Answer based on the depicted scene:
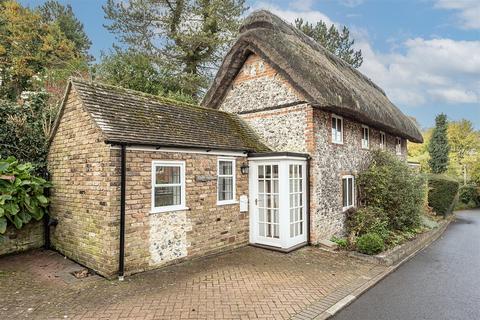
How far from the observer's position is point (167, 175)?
24.4ft

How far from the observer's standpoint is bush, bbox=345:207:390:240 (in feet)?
34.2

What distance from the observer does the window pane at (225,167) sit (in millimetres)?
8875

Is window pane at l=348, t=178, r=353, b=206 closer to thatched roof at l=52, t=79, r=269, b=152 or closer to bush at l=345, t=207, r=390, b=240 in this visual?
bush at l=345, t=207, r=390, b=240

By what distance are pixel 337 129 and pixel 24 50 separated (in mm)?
21435

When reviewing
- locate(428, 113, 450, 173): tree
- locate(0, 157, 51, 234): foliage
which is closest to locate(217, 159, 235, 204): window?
locate(0, 157, 51, 234): foliage

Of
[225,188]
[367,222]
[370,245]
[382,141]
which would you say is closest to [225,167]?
[225,188]

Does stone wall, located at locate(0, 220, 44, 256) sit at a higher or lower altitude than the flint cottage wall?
lower

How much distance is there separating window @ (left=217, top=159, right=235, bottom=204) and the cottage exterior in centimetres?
3

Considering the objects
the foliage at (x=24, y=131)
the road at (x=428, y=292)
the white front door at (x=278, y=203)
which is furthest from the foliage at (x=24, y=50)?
the road at (x=428, y=292)

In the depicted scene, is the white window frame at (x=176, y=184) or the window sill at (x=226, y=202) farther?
the window sill at (x=226, y=202)

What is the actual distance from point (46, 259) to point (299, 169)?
24.3ft

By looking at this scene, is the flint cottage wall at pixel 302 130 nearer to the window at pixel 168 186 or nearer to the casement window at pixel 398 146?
the window at pixel 168 186

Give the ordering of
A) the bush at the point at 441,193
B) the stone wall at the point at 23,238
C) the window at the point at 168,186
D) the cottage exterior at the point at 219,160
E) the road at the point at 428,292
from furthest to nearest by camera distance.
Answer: the bush at the point at 441,193
the stone wall at the point at 23,238
the window at the point at 168,186
the cottage exterior at the point at 219,160
the road at the point at 428,292

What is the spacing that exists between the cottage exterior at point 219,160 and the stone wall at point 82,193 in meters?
0.03
